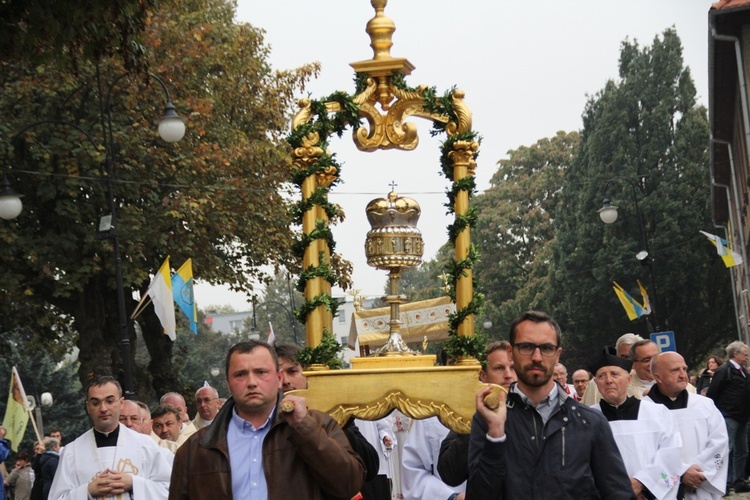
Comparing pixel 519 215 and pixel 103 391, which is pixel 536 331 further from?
pixel 519 215

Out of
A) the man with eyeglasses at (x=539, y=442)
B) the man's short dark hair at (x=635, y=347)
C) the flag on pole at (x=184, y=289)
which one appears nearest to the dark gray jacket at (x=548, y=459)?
the man with eyeglasses at (x=539, y=442)

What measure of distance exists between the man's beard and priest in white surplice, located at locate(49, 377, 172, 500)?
12.2ft

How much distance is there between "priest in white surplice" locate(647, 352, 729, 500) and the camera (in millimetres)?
9500

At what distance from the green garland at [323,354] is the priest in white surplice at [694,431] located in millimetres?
2375

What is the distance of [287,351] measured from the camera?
29.2ft

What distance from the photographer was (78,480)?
8.75 m

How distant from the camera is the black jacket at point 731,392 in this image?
17.0m

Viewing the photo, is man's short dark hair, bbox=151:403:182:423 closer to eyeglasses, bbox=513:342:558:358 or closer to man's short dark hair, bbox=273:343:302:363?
man's short dark hair, bbox=273:343:302:363

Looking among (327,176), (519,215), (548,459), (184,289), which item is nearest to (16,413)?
(184,289)

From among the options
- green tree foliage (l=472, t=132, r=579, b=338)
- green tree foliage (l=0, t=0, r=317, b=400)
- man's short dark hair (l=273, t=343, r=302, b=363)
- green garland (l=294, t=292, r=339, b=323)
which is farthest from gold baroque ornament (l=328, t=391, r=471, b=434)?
green tree foliage (l=472, t=132, r=579, b=338)

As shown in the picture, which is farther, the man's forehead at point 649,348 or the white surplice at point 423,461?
the man's forehead at point 649,348

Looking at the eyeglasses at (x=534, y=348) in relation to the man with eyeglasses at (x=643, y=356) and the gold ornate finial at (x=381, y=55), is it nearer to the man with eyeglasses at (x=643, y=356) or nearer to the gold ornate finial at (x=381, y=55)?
the gold ornate finial at (x=381, y=55)

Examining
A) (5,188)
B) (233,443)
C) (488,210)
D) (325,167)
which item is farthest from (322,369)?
(488,210)

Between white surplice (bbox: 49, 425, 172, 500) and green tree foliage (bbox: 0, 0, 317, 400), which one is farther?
green tree foliage (bbox: 0, 0, 317, 400)
